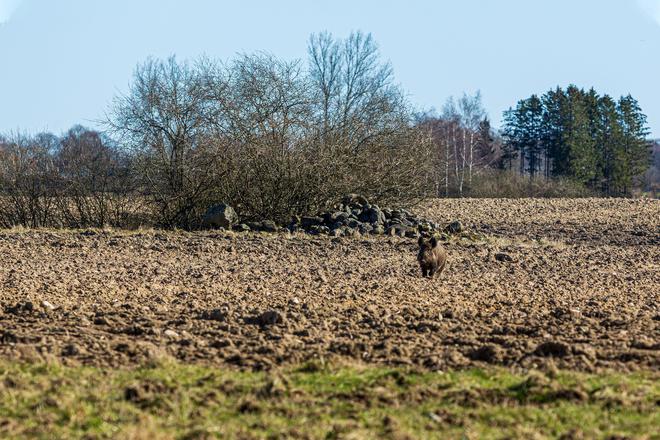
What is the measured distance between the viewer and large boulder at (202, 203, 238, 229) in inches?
981

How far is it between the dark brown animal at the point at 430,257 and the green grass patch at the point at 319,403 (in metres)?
7.29

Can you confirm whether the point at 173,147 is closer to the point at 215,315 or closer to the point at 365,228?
the point at 365,228

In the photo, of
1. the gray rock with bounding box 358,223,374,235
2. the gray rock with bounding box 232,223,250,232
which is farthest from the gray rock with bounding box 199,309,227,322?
the gray rock with bounding box 232,223,250,232

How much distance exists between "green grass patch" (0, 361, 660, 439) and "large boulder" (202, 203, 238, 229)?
17.4 m

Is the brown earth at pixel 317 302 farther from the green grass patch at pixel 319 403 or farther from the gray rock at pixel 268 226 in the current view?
the gray rock at pixel 268 226

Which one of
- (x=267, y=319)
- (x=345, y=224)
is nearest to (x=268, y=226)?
(x=345, y=224)

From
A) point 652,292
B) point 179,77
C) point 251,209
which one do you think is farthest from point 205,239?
point 652,292

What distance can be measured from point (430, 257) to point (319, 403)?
8515mm

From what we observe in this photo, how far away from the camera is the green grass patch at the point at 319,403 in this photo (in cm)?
572

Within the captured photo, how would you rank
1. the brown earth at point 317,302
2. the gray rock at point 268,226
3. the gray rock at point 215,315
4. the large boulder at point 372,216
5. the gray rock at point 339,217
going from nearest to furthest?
1. the brown earth at point 317,302
2. the gray rock at point 215,315
3. the gray rock at point 268,226
4. the gray rock at point 339,217
5. the large boulder at point 372,216

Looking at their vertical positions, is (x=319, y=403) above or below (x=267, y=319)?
below

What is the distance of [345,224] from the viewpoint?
24562 mm

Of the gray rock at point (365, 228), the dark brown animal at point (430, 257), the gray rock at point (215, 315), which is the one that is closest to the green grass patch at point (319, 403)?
the gray rock at point (215, 315)

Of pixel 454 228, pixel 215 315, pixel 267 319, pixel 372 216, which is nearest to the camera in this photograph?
pixel 267 319
